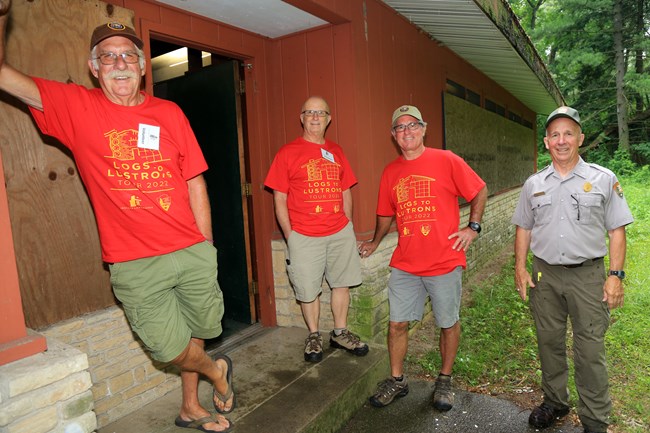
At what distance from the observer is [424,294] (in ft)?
11.0

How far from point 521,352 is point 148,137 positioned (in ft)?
12.5

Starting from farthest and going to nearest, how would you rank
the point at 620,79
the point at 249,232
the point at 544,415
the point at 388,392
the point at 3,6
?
the point at 620,79 < the point at 249,232 < the point at 388,392 < the point at 544,415 < the point at 3,6

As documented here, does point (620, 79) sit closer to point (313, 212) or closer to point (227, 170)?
point (227, 170)

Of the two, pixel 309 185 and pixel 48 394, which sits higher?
pixel 309 185

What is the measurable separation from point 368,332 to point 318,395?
3.66 ft

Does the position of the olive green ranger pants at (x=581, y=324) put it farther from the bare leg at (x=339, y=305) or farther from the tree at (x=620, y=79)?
the tree at (x=620, y=79)

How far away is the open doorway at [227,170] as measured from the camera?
4.19 metres

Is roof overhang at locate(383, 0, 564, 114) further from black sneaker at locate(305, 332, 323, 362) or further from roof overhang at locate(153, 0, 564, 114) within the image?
black sneaker at locate(305, 332, 323, 362)

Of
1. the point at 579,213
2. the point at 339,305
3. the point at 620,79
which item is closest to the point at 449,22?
the point at 579,213

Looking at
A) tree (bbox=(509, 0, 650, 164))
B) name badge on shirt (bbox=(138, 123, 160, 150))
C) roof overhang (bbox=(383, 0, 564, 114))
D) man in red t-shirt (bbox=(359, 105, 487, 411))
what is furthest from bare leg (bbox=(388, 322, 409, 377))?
tree (bbox=(509, 0, 650, 164))

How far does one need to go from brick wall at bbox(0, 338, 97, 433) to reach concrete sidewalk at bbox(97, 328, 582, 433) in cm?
90

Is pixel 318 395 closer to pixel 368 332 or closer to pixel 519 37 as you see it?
pixel 368 332

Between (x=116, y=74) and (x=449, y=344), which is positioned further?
(x=449, y=344)

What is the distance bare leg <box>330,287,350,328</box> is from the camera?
377 cm
